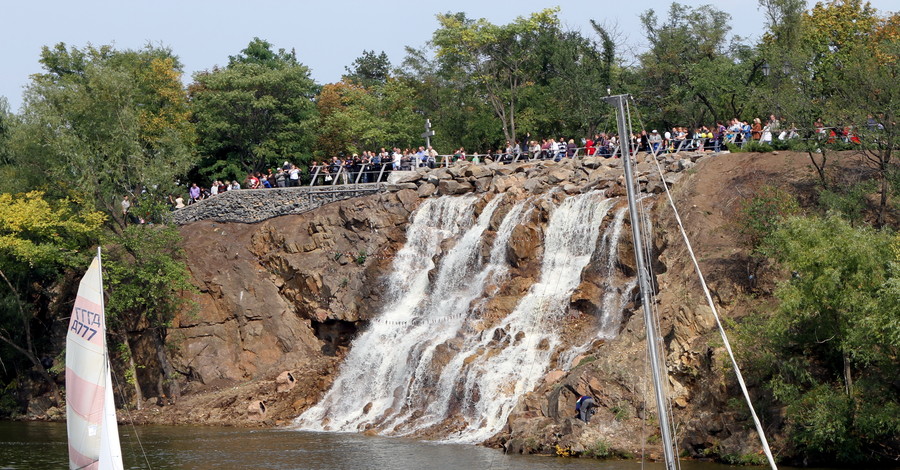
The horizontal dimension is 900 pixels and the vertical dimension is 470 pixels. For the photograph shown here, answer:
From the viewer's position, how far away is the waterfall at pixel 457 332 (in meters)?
42.2

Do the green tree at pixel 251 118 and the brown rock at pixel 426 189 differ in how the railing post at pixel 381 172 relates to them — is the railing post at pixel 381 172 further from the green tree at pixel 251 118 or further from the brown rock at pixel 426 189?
the green tree at pixel 251 118

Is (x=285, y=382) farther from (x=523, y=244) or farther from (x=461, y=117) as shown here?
(x=461, y=117)

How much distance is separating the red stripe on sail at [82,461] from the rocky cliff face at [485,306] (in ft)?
47.4

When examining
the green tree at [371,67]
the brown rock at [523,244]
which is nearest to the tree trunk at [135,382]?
the brown rock at [523,244]

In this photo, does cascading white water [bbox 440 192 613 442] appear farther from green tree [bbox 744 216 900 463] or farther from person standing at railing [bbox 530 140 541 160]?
green tree [bbox 744 216 900 463]

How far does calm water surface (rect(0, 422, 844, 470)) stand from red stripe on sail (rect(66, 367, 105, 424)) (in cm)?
965

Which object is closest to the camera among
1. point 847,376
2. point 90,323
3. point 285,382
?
point 90,323

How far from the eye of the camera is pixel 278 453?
38688 mm

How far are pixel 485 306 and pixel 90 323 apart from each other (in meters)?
22.0

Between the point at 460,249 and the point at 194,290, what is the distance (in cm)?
1259

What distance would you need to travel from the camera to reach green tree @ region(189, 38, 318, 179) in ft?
232

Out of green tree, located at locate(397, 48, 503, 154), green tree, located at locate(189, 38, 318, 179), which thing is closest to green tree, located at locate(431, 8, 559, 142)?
green tree, located at locate(397, 48, 503, 154)

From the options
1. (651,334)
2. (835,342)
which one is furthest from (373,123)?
(651,334)

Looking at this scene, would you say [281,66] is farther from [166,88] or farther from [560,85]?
[560,85]
